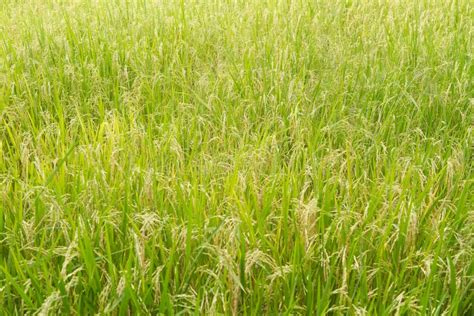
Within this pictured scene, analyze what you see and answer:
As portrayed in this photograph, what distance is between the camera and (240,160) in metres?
2.48

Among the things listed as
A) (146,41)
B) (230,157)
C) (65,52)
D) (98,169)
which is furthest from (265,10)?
(98,169)

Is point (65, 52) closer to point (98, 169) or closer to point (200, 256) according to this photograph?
point (98, 169)

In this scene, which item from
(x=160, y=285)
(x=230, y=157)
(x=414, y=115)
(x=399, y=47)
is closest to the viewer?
(x=160, y=285)

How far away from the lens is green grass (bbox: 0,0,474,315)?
5.86 feet

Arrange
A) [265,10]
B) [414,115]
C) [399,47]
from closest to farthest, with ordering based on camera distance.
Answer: [414,115] → [399,47] → [265,10]

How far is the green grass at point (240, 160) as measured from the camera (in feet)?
5.86

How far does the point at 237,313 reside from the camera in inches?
68.8

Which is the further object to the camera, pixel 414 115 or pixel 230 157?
pixel 414 115

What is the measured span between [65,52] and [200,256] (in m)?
2.55

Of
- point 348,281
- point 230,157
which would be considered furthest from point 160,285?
point 230,157

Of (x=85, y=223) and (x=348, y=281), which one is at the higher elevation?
(x=85, y=223)

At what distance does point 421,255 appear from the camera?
192 centimetres

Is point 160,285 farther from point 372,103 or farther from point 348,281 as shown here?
point 372,103

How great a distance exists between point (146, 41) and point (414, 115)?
6.66 ft
